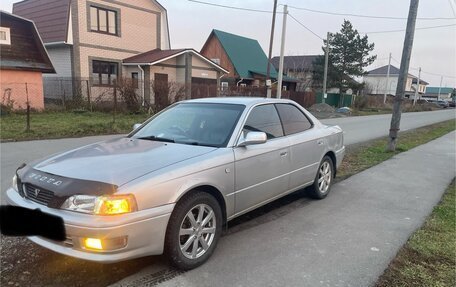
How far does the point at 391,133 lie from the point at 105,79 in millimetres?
18291

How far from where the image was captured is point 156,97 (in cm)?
1862

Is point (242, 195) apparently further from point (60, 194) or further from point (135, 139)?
point (60, 194)

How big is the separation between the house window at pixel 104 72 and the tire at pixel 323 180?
768 inches

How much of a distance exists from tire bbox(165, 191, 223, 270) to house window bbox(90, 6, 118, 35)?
855 inches

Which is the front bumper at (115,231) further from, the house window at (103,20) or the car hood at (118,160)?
the house window at (103,20)

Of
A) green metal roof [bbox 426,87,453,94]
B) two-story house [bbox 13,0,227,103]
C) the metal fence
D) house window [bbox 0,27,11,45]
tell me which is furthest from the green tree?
green metal roof [bbox 426,87,453,94]

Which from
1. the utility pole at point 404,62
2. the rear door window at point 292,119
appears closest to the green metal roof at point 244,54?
the utility pole at point 404,62

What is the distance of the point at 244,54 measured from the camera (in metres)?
40.3

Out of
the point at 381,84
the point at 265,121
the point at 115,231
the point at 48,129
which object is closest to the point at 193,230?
the point at 115,231

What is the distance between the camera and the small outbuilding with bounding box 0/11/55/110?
17203 millimetres

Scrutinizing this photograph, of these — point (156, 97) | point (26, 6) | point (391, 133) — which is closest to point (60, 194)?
point (391, 133)

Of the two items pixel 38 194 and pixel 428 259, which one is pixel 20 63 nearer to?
pixel 38 194

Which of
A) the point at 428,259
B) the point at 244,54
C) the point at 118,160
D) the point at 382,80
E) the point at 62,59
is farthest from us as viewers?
the point at 382,80

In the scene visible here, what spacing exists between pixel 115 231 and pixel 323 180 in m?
3.81
